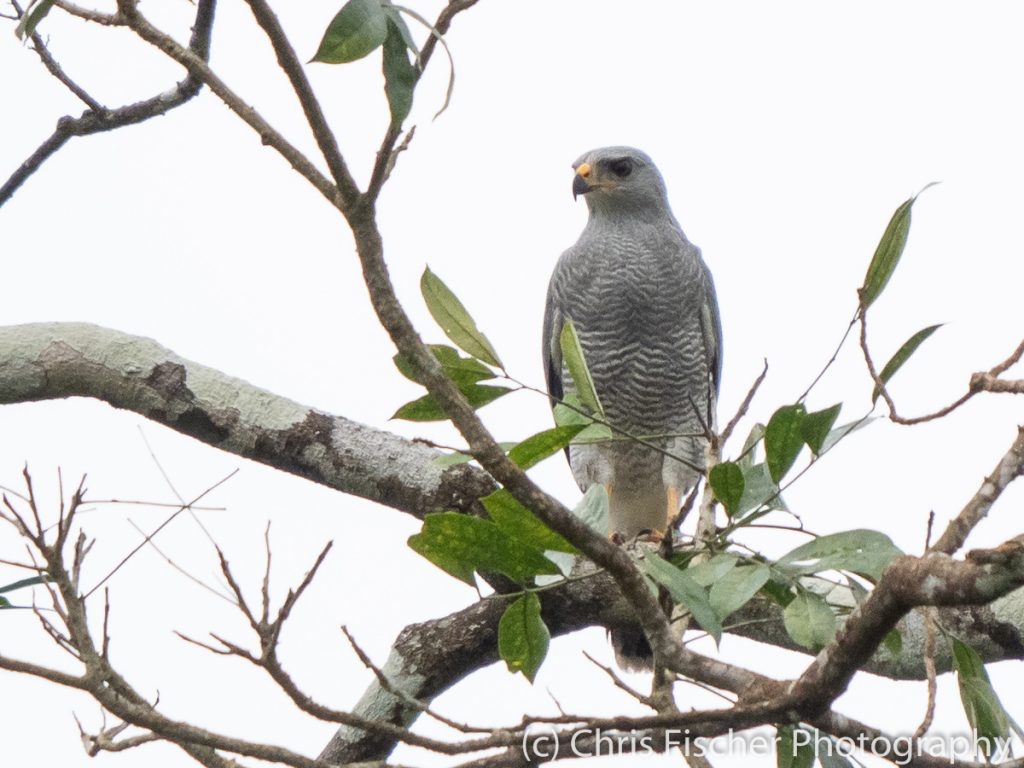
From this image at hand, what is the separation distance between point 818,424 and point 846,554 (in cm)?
20

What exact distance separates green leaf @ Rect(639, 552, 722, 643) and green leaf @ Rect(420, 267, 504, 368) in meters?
0.43

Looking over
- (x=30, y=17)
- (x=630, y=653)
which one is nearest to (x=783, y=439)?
(x=30, y=17)

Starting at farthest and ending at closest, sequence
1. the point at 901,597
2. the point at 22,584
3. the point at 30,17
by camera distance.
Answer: the point at 22,584
the point at 30,17
the point at 901,597

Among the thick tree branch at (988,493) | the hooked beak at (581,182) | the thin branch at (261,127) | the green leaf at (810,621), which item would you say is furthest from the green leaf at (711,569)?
the hooked beak at (581,182)

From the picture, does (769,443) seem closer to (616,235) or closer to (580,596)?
(580,596)

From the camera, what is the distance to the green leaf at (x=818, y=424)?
1.93 metres

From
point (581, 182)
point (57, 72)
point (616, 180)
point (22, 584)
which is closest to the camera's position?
point (22, 584)

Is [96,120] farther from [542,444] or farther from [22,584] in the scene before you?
[542,444]

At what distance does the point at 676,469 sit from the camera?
5.34 m

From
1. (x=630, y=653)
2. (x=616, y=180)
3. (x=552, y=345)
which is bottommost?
(x=630, y=653)

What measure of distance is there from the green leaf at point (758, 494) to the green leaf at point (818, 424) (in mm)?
99

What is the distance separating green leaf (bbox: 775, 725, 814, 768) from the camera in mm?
2078

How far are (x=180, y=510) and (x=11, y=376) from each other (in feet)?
3.67

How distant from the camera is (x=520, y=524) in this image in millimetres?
1879
